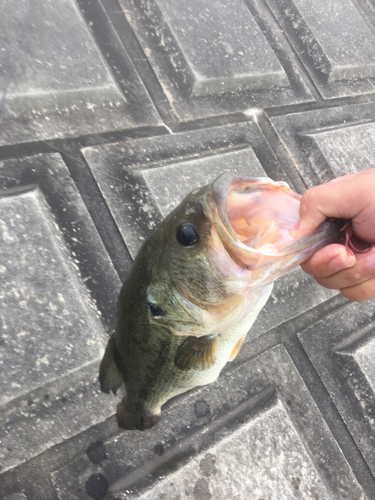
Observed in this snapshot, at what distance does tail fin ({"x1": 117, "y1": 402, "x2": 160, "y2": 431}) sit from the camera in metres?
1.52

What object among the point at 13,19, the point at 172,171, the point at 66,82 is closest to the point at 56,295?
the point at 172,171

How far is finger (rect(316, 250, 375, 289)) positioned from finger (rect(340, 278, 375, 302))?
0.02 m

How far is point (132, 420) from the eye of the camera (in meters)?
1.53

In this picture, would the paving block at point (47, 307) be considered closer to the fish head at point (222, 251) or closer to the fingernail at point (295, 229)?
the fish head at point (222, 251)

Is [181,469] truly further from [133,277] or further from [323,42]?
[323,42]

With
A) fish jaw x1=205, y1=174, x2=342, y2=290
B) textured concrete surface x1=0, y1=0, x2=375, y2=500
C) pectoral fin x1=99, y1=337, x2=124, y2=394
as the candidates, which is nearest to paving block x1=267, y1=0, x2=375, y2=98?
textured concrete surface x1=0, y1=0, x2=375, y2=500

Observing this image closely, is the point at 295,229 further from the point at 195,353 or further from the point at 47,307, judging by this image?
the point at 47,307

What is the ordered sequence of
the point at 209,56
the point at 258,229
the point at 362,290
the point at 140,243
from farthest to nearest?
1. the point at 209,56
2. the point at 140,243
3. the point at 362,290
4. the point at 258,229

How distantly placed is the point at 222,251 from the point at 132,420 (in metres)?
0.86

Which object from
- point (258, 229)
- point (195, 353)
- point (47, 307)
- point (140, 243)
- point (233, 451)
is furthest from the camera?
point (140, 243)

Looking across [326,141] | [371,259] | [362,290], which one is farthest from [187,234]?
[326,141]

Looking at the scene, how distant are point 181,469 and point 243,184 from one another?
126 cm

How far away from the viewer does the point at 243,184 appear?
1162mm

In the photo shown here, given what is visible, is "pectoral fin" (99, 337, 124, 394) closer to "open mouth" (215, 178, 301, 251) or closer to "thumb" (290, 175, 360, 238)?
"open mouth" (215, 178, 301, 251)
